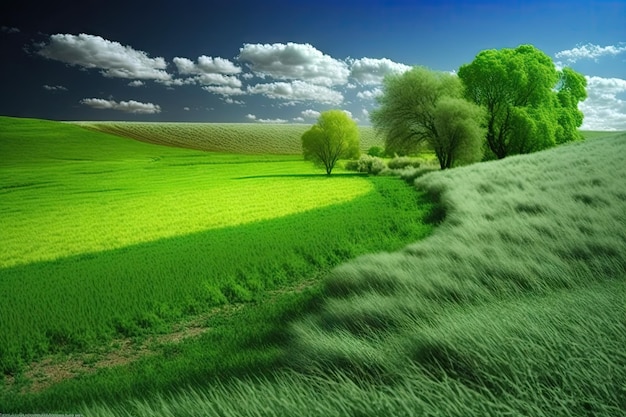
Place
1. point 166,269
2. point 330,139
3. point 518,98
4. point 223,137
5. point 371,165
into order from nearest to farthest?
point 166,269 → point 518,98 → point 330,139 → point 371,165 → point 223,137

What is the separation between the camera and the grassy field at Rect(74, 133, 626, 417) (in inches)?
93.7

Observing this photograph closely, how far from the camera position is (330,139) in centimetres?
4525

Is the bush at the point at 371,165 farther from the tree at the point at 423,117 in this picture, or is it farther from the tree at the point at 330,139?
the tree at the point at 423,117

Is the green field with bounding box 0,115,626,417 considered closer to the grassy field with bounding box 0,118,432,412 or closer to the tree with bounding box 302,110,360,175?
the grassy field with bounding box 0,118,432,412

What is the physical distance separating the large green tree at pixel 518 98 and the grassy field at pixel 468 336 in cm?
3162

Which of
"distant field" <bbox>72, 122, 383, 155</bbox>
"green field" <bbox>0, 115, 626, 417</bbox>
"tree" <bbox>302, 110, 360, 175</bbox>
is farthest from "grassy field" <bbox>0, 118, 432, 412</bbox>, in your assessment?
"distant field" <bbox>72, 122, 383, 155</bbox>

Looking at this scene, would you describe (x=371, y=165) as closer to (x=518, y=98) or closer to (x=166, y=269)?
(x=518, y=98)

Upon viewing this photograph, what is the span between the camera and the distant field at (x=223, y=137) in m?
91.9

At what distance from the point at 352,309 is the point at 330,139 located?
40.9 meters

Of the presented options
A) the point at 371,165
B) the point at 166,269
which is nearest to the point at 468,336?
the point at 166,269

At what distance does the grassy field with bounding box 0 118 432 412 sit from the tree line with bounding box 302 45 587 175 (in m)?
10.5

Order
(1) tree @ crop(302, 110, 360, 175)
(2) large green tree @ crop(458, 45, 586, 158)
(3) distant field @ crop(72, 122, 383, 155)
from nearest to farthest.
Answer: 1. (2) large green tree @ crop(458, 45, 586, 158)
2. (1) tree @ crop(302, 110, 360, 175)
3. (3) distant field @ crop(72, 122, 383, 155)

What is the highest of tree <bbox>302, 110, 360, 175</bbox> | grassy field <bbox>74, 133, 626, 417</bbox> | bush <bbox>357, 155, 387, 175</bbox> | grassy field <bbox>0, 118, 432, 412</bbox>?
tree <bbox>302, 110, 360, 175</bbox>

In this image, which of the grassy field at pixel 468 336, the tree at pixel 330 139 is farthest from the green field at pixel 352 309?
the tree at pixel 330 139
